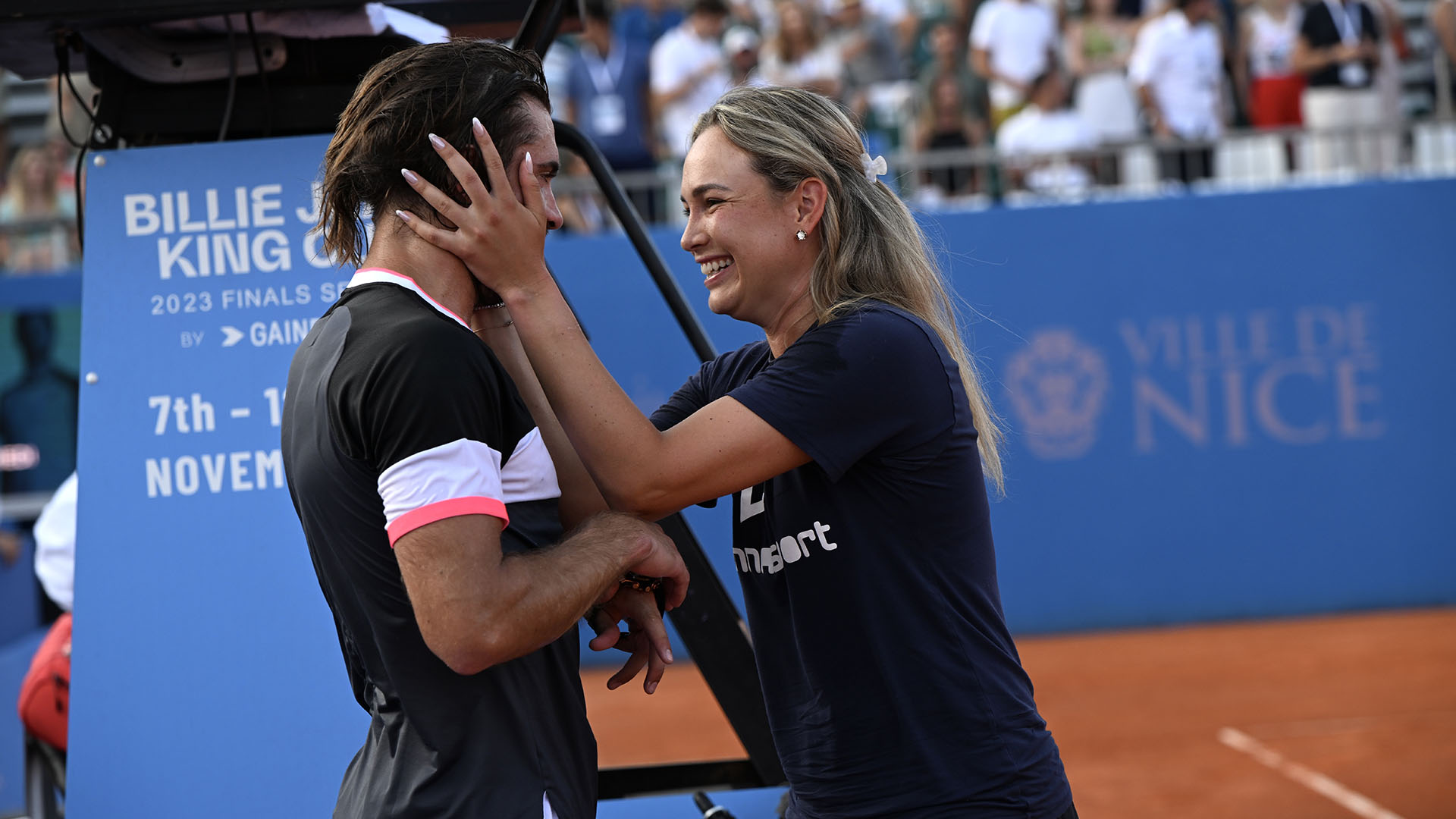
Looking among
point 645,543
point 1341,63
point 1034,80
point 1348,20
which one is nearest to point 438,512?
point 645,543

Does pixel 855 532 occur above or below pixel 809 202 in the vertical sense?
below

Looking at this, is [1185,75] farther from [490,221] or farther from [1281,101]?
[490,221]

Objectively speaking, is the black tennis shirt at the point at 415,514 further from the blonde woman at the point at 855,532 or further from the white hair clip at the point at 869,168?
the white hair clip at the point at 869,168

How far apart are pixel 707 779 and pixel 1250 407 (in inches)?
249

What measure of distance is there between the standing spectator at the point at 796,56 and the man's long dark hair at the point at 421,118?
7.70 metres

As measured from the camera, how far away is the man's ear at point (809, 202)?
2.20 meters

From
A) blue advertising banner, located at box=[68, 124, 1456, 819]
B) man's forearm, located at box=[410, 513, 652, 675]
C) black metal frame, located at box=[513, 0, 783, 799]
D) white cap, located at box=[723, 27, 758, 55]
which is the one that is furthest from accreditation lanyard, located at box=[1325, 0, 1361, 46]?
man's forearm, located at box=[410, 513, 652, 675]

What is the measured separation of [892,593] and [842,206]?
641mm

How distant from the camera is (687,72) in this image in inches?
372

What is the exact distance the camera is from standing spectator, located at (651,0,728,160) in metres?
9.42

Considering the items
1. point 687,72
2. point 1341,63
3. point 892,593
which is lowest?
point 892,593

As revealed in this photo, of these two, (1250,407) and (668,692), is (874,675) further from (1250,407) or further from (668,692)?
(1250,407)

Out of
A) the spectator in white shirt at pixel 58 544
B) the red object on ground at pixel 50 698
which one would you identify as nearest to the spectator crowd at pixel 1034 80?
the spectator in white shirt at pixel 58 544

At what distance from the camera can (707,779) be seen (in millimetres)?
3455
